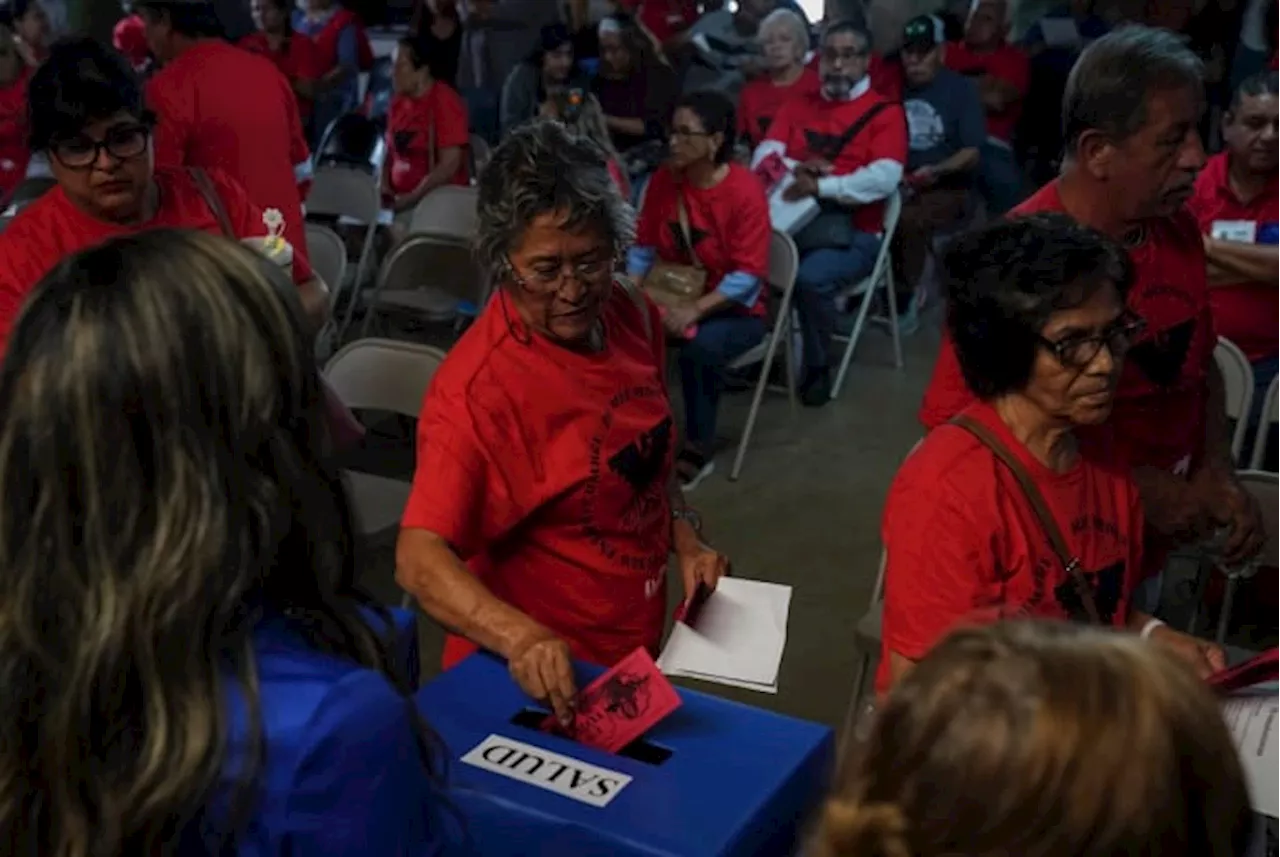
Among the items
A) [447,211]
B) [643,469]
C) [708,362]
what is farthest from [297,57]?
[643,469]

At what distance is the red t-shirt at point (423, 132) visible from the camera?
5.79m

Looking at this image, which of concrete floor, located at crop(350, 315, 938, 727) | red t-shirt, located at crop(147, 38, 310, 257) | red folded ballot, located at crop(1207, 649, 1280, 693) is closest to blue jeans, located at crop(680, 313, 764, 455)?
concrete floor, located at crop(350, 315, 938, 727)

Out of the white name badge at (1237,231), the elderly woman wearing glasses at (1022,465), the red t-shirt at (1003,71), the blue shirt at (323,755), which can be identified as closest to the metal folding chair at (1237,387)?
the white name badge at (1237,231)

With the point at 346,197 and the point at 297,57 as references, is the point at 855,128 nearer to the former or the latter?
the point at 346,197

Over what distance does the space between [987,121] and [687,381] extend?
2640 millimetres

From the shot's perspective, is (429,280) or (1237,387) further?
(429,280)

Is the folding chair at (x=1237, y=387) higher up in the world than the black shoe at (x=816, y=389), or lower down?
higher up

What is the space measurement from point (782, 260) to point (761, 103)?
1.54 m

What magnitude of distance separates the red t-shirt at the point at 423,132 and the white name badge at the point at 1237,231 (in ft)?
11.1

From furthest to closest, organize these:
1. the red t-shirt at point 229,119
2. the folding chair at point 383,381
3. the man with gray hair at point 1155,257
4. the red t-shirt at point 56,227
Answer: the red t-shirt at point 229,119
the folding chair at point 383,381
the red t-shirt at point 56,227
the man with gray hair at point 1155,257

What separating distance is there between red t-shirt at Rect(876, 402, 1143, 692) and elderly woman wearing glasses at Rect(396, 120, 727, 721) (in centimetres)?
36

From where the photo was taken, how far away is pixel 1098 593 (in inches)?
65.7

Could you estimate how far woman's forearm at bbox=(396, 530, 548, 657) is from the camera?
61.3 inches

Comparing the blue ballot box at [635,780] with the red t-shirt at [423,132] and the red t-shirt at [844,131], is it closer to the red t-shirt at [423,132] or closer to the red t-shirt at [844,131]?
the red t-shirt at [844,131]
